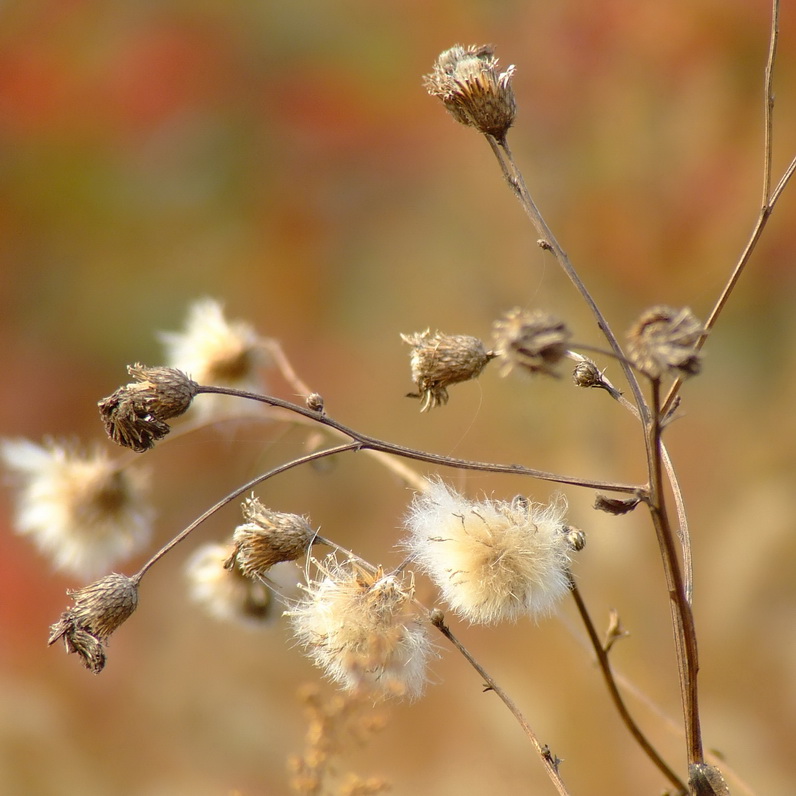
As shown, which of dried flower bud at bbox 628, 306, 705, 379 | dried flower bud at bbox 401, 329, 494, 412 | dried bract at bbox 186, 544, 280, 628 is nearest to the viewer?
dried flower bud at bbox 628, 306, 705, 379

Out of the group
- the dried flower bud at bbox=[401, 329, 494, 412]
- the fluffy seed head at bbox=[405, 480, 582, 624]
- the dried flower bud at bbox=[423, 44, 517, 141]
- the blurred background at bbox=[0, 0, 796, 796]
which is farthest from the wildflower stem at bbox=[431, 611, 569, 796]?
the blurred background at bbox=[0, 0, 796, 796]

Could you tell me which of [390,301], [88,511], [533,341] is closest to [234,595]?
[88,511]

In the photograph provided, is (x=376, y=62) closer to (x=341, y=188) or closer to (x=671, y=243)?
(x=341, y=188)

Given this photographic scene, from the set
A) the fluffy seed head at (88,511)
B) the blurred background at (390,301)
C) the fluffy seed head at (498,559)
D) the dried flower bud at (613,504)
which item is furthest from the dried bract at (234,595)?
the blurred background at (390,301)

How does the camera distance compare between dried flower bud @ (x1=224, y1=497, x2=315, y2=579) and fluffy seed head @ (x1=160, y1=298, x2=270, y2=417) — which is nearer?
dried flower bud @ (x1=224, y1=497, x2=315, y2=579)

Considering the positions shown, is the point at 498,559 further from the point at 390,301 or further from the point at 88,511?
the point at 390,301

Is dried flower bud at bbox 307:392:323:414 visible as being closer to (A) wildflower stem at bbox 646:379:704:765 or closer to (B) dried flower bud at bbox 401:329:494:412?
(B) dried flower bud at bbox 401:329:494:412
